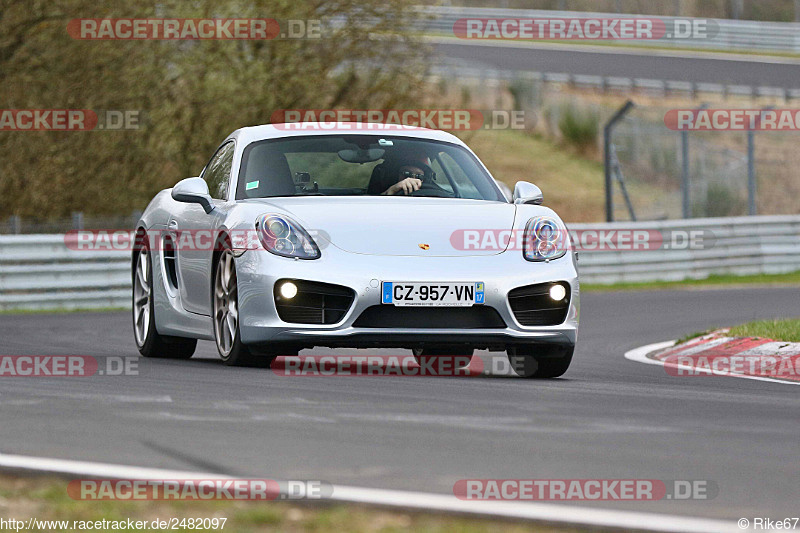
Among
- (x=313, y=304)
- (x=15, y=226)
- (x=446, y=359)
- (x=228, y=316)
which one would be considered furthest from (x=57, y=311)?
(x=313, y=304)

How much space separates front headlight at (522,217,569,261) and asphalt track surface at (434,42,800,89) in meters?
32.7

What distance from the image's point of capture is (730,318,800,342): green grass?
1140cm

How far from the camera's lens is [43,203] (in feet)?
76.2

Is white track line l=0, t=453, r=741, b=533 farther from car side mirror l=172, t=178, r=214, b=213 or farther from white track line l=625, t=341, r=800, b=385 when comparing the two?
white track line l=625, t=341, r=800, b=385

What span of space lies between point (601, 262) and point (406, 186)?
14674 mm

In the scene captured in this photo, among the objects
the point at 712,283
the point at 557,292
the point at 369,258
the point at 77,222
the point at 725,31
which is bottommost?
the point at 712,283

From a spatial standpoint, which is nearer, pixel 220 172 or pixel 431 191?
pixel 431 191

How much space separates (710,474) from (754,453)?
0.56 metres

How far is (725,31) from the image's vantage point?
5122 cm

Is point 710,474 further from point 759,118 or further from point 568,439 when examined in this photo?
point 759,118

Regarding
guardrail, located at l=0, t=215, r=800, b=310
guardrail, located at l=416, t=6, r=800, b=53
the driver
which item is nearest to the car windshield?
the driver

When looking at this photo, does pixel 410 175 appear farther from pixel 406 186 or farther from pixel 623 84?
pixel 623 84

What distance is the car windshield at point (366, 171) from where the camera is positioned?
9.75m

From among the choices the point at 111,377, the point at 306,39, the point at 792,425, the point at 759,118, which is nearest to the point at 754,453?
the point at 792,425
